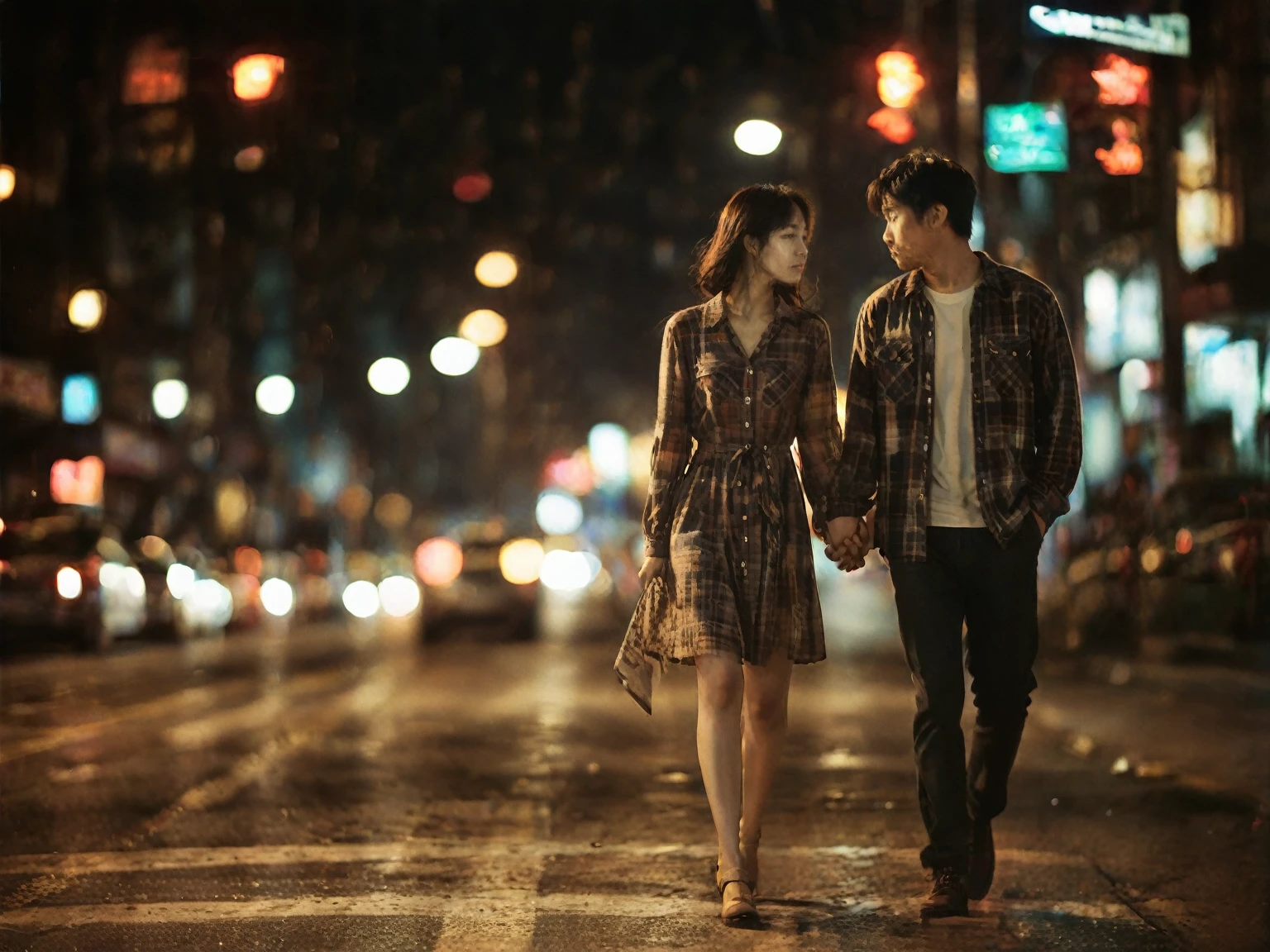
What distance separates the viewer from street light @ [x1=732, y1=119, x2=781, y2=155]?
17.0m

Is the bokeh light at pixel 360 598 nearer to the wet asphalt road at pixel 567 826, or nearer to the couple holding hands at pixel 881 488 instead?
the wet asphalt road at pixel 567 826

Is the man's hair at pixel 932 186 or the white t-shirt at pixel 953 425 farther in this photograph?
the man's hair at pixel 932 186

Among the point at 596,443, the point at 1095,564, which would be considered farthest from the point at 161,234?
the point at 1095,564

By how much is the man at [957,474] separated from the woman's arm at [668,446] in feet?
1.65

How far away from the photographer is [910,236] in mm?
5414

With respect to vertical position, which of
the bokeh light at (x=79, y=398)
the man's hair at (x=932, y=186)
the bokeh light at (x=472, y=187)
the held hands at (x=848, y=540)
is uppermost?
the bokeh light at (x=79, y=398)

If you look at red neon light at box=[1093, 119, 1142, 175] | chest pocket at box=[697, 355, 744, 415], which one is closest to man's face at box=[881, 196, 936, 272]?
chest pocket at box=[697, 355, 744, 415]

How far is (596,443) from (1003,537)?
6865cm

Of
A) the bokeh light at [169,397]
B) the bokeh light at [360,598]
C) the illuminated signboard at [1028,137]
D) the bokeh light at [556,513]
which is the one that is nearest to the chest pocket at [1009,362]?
the illuminated signboard at [1028,137]

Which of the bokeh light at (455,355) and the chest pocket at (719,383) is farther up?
the bokeh light at (455,355)

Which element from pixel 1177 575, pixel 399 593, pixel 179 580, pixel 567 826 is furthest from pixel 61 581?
pixel 399 593

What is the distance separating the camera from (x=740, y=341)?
217 inches

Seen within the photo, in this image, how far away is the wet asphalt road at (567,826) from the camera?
507 cm

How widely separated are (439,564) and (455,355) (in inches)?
247
